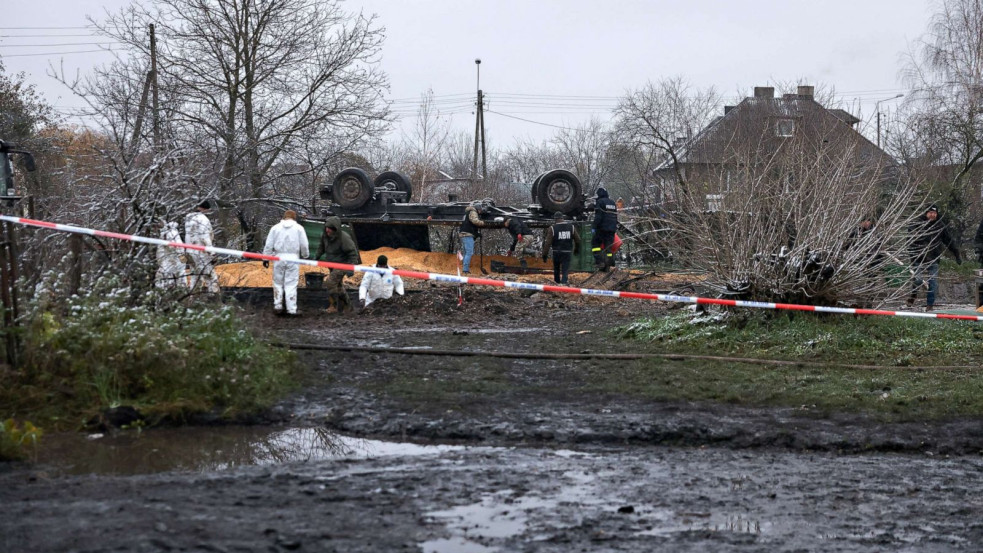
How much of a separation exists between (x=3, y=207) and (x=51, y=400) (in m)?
2.64

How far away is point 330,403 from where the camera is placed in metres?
7.96

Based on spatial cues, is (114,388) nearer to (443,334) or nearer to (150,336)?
(150,336)

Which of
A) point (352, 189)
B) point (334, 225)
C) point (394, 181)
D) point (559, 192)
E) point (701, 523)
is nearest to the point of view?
point (701, 523)

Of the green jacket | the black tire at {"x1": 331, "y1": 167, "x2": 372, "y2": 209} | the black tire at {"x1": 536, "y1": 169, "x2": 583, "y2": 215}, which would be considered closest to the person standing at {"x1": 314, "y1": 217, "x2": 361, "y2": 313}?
the green jacket

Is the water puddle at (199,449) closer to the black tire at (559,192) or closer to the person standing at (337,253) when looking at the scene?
the person standing at (337,253)

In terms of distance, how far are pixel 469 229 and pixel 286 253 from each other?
30.5ft

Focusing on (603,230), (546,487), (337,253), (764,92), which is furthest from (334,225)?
(764,92)

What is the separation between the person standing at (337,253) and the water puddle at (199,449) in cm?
929

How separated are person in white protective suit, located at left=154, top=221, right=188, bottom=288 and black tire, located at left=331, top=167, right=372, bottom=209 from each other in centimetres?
1513

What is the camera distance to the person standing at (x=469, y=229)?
958 inches

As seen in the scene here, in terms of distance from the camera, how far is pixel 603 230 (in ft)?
76.3

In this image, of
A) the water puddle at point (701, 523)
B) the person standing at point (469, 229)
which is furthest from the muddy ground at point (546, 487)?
the person standing at point (469, 229)

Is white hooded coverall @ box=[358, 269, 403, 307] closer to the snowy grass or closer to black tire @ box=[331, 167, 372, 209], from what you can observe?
the snowy grass

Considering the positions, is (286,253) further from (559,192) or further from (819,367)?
(559,192)
